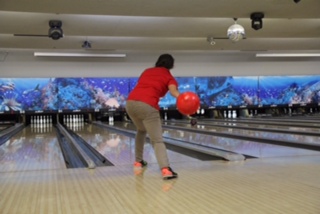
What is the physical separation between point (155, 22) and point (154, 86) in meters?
4.39

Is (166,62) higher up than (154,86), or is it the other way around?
(166,62)

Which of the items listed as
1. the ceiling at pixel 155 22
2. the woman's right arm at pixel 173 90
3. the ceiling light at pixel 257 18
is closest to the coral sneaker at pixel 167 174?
the woman's right arm at pixel 173 90

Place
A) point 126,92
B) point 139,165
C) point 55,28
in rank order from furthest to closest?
1. point 126,92
2. point 55,28
3. point 139,165

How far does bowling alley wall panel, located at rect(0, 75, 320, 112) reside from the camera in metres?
10.8

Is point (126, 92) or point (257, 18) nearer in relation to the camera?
point (257, 18)

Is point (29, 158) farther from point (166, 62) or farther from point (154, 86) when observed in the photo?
point (166, 62)

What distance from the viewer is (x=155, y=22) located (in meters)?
7.23

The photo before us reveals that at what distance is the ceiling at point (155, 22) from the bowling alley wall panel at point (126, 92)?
1.40 meters

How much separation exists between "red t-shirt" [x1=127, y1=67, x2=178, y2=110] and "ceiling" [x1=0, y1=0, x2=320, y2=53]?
2691 millimetres

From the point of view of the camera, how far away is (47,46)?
9414 millimetres

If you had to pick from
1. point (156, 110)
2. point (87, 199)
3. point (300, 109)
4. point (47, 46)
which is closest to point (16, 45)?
point (47, 46)

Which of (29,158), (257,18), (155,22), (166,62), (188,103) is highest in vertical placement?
(155,22)

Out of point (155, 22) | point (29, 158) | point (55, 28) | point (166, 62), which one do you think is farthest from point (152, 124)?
point (55, 28)

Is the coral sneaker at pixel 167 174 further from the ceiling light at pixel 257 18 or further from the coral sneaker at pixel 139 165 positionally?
the ceiling light at pixel 257 18
